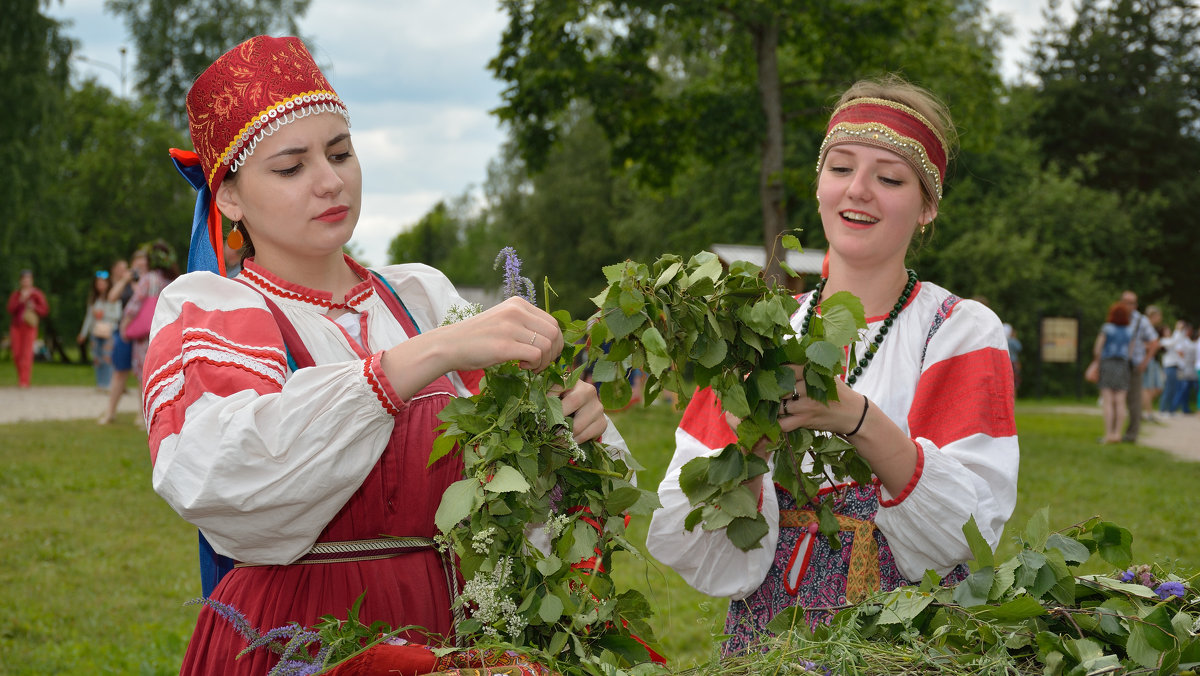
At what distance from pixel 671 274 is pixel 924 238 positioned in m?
1.19

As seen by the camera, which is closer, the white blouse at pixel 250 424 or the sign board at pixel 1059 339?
the white blouse at pixel 250 424

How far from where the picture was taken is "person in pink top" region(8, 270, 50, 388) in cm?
1539

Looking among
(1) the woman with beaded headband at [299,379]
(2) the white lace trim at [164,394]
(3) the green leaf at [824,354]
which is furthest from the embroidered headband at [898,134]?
(2) the white lace trim at [164,394]

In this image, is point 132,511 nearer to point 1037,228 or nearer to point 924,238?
point 924,238

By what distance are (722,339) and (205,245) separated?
114 cm

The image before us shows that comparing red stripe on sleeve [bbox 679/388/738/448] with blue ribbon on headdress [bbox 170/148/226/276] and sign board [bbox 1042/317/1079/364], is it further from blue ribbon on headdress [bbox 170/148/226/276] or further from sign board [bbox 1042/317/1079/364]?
sign board [bbox 1042/317/1079/364]

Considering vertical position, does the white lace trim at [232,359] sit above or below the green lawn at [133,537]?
above

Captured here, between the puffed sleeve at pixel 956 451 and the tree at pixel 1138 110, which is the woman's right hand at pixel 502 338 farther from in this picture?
the tree at pixel 1138 110

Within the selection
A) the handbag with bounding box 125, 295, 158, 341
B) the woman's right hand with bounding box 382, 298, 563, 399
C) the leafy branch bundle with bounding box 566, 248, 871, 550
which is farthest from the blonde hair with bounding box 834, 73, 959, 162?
the handbag with bounding box 125, 295, 158, 341

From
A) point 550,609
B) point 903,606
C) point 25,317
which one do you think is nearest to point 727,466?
point 903,606

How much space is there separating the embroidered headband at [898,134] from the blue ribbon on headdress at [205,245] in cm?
144

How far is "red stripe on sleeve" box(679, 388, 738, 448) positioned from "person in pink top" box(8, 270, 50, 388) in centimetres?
1595

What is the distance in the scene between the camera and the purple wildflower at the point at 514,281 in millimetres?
1746

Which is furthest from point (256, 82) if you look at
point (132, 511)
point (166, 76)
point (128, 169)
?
point (166, 76)
